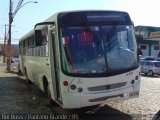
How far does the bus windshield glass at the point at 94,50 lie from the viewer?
917 centimetres

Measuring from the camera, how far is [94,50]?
936 centimetres

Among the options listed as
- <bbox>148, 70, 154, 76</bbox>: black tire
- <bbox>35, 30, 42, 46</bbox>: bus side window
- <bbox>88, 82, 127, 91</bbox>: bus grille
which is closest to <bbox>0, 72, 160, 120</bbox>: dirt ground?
<bbox>88, 82, 127, 91</bbox>: bus grille

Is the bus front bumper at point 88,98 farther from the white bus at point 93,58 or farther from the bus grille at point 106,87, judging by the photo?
the bus grille at point 106,87

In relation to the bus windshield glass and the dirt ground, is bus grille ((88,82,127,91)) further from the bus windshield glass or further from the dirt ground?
the dirt ground

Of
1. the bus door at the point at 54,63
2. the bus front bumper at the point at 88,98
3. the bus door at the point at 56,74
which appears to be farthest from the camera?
the bus door at the point at 54,63

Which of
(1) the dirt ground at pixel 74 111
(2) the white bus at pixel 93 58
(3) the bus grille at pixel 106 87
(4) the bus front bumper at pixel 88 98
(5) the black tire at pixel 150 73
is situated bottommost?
(5) the black tire at pixel 150 73

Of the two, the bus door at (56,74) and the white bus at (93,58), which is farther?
the bus door at (56,74)

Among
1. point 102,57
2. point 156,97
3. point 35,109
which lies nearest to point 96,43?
point 102,57

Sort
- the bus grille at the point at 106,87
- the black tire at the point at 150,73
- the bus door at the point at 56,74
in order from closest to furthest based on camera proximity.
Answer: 1. the bus grille at the point at 106,87
2. the bus door at the point at 56,74
3. the black tire at the point at 150,73

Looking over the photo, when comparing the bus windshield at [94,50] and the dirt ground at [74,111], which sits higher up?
the bus windshield at [94,50]

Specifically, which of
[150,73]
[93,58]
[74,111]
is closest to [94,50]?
[93,58]

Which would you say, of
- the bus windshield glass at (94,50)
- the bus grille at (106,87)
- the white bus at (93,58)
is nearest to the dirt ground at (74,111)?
the white bus at (93,58)

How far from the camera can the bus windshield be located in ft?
30.1

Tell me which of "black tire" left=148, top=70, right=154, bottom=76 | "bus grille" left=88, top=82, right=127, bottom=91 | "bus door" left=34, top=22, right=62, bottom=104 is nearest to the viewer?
"bus grille" left=88, top=82, right=127, bottom=91
